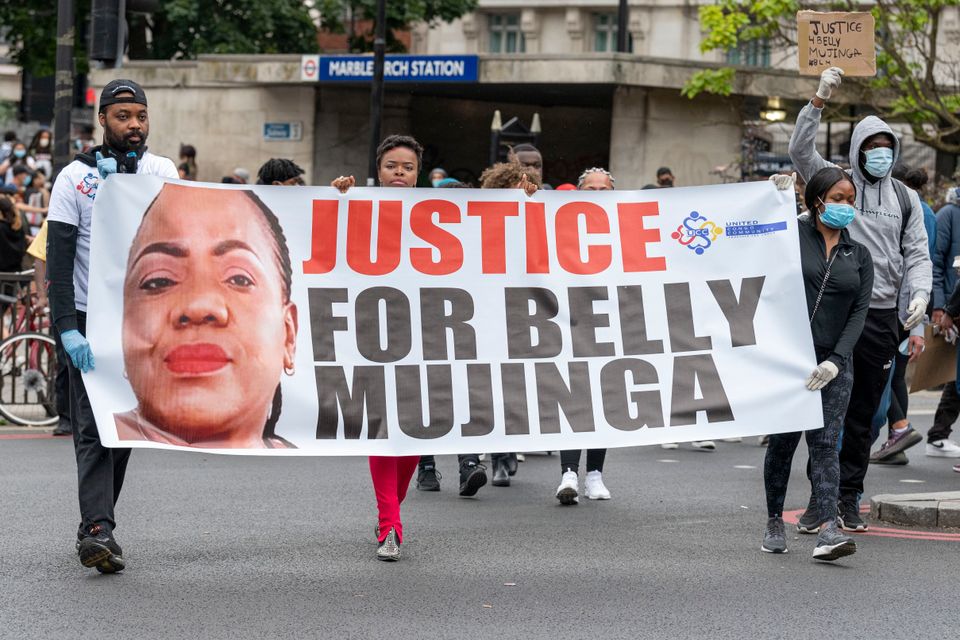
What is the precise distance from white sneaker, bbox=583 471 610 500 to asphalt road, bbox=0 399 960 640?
97mm

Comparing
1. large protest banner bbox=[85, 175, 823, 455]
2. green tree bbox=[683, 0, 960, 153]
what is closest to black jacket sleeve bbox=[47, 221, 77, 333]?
large protest banner bbox=[85, 175, 823, 455]

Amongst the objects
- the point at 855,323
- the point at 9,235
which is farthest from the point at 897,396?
the point at 9,235

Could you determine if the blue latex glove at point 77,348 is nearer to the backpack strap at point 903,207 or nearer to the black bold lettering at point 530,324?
the black bold lettering at point 530,324

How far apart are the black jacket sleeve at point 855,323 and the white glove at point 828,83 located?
2.57 feet

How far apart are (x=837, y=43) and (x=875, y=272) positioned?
1.18 m

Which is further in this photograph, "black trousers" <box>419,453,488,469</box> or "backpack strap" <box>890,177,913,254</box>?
"black trousers" <box>419,453,488,469</box>

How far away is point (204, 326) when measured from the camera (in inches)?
258

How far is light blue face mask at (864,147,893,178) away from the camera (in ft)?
25.0

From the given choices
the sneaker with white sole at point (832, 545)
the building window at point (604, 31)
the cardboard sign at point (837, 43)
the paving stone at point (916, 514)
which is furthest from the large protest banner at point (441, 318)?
the building window at point (604, 31)

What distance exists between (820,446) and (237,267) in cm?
282

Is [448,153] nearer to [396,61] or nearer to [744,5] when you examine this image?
[396,61]

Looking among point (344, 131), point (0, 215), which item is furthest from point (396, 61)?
point (0, 215)

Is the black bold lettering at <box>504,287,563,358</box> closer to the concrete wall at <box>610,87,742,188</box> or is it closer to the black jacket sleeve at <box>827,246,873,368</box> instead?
the black jacket sleeve at <box>827,246,873,368</box>

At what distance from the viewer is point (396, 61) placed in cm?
2534
